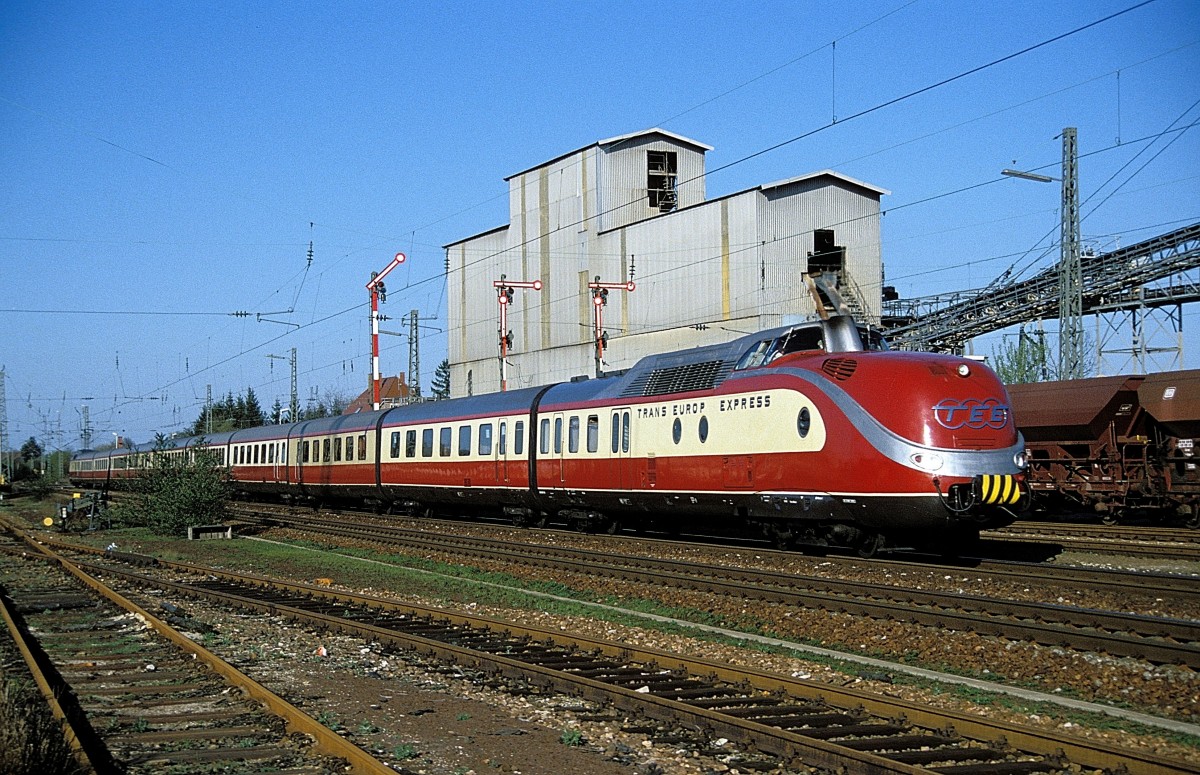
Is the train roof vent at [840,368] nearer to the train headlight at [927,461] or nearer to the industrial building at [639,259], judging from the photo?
the train headlight at [927,461]

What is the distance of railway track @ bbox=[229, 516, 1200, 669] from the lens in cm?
1127

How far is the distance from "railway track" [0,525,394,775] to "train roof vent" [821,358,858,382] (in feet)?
35.5

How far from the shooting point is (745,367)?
20.8 meters

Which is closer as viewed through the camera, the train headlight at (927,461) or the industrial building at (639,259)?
the train headlight at (927,461)

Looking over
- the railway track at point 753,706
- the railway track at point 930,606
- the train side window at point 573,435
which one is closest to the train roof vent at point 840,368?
the railway track at point 930,606

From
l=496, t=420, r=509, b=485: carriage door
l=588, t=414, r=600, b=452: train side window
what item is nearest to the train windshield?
l=588, t=414, r=600, b=452: train side window

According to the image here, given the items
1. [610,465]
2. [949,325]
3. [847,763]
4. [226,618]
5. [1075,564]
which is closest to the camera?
[847,763]

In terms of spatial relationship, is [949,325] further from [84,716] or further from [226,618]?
[84,716]

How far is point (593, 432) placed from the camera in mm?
25453

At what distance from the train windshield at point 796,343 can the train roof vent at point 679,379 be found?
70cm

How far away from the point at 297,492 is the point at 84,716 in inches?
1457

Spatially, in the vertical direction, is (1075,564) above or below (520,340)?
below

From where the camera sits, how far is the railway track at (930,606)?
37.0ft

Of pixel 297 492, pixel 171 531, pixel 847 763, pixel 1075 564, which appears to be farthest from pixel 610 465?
pixel 297 492
